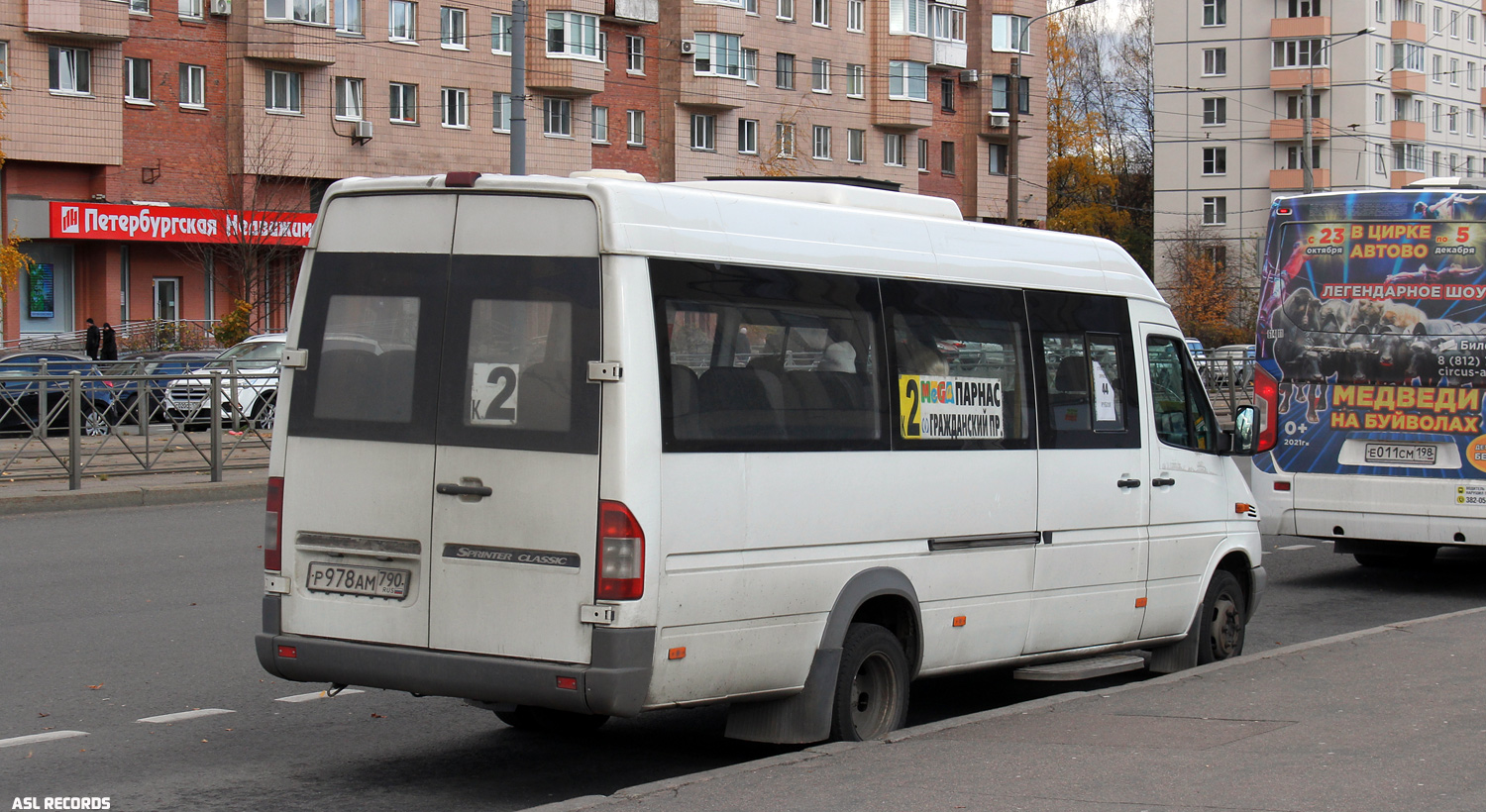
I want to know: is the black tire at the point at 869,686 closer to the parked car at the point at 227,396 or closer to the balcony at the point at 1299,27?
the parked car at the point at 227,396

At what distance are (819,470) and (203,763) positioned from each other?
2.85 m

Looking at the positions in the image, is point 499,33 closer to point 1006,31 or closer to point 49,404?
point 1006,31

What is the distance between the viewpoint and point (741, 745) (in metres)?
7.47

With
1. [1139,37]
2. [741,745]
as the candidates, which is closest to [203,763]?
[741,745]

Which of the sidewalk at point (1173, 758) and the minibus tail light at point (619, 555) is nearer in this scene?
the sidewalk at point (1173, 758)

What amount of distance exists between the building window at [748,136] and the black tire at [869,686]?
55410mm

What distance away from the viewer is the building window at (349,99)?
47.6 m

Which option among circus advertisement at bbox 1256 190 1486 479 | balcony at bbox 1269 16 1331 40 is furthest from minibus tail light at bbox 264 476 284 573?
balcony at bbox 1269 16 1331 40

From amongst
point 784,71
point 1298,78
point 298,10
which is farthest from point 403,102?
point 1298,78

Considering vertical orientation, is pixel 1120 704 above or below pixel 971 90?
below

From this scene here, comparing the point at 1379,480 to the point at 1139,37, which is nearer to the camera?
the point at 1379,480

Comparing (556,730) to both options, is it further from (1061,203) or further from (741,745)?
(1061,203)

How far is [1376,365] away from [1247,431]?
4.59 metres

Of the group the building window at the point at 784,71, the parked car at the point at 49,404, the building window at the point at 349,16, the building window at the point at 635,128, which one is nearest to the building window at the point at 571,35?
the building window at the point at 635,128
